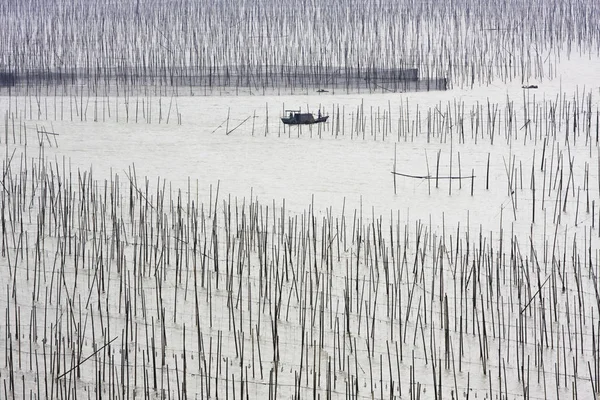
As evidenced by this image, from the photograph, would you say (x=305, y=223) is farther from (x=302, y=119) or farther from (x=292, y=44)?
(x=292, y=44)

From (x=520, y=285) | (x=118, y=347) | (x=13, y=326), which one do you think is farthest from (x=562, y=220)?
(x=13, y=326)

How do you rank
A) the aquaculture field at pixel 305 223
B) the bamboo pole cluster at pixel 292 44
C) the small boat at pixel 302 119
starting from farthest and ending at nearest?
the bamboo pole cluster at pixel 292 44 < the small boat at pixel 302 119 < the aquaculture field at pixel 305 223

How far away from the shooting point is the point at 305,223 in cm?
380

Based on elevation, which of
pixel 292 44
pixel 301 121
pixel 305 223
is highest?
pixel 292 44

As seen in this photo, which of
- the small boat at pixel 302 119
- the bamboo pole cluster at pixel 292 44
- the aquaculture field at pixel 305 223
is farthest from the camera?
the bamboo pole cluster at pixel 292 44

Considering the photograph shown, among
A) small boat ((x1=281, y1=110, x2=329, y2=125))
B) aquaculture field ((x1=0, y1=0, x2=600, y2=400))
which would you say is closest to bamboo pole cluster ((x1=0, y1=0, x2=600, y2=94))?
aquaculture field ((x1=0, y1=0, x2=600, y2=400))

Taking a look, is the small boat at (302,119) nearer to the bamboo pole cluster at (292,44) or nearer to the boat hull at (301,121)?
the boat hull at (301,121)

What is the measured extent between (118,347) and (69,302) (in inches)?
8.7

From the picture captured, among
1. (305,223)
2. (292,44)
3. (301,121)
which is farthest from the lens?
(292,44)

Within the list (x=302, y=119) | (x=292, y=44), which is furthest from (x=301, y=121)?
(x=292, y=44)

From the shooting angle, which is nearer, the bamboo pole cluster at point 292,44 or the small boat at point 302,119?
the small boat at point 302,119

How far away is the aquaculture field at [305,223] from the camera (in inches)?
103

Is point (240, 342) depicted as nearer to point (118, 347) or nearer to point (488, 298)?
point (118, 347)

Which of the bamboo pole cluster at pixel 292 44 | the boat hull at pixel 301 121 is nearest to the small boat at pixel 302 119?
the boat hull at pixel 301 121
